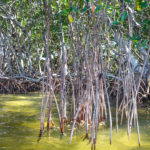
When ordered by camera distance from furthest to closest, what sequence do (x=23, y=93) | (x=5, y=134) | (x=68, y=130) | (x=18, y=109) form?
(x=23, y=93) → (x=18, y=109) → (x=68, y=130) → (x=5, y=134)

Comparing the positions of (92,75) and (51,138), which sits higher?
(92,75)

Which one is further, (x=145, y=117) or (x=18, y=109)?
(x=18, y=109)

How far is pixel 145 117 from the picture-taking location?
3.90 m

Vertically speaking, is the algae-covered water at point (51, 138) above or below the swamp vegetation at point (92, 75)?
below

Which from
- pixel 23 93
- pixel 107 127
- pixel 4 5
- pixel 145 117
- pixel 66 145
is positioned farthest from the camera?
pixel 23 93

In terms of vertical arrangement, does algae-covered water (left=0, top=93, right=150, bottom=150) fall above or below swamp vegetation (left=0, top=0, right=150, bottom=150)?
below

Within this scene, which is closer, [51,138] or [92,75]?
[51,138]

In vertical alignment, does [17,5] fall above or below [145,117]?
above

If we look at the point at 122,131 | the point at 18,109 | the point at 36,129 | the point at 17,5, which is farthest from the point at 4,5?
the point at 122,131

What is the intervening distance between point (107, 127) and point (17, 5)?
5.23 metres

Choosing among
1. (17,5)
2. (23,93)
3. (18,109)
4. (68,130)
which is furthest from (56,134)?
(17,5)

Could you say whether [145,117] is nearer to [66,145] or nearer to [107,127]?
[107,127]

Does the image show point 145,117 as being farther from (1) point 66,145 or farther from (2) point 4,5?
(2) point 4,5

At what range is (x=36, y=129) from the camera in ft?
10.0
